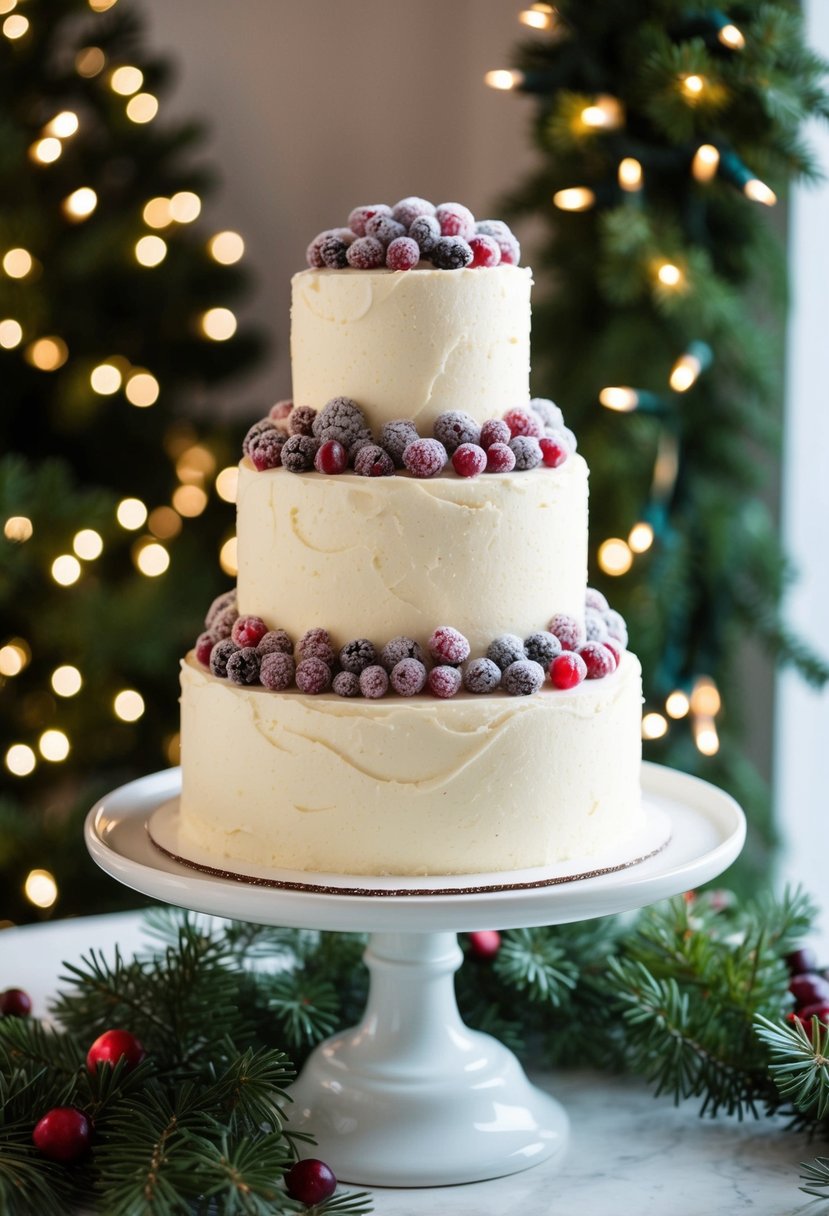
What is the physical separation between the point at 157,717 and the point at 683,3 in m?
1.54

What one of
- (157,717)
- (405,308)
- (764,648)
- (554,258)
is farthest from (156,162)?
(405,308)

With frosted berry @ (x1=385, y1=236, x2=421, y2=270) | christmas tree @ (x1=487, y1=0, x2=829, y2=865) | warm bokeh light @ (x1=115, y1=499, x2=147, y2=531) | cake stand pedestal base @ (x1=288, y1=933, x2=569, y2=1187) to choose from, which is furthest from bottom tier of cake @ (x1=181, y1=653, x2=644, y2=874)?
warm bokeh light @ (x1=115, y1=499, x2=147, y2=531)

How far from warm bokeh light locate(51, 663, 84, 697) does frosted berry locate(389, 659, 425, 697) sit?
59.1 inches

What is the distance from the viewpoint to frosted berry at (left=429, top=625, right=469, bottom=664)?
1342 mm

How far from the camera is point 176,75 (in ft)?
9.52

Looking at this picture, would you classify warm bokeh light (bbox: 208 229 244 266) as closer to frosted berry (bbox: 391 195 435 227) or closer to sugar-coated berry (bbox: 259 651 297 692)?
frosted berry (bbox: 391 195 435 227)

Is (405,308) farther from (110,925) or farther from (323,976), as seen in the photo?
(110,925)

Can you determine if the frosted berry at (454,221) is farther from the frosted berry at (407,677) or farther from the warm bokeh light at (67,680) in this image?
the warm bokeh light at (67,680)

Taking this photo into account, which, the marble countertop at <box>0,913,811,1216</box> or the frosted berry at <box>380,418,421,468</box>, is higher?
the frosted berry at <box>380,418,421,468</box>

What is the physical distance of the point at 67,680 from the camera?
2734 mm

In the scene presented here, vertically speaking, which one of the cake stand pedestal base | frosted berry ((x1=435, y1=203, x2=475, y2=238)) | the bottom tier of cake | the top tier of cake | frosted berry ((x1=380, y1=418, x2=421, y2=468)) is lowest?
the cake stand pedestal base

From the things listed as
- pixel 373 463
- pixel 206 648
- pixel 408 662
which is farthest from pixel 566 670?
pixel 206 648

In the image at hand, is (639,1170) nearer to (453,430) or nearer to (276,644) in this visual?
(276,644)

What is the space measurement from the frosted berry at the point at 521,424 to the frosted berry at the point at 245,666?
1.03ft
